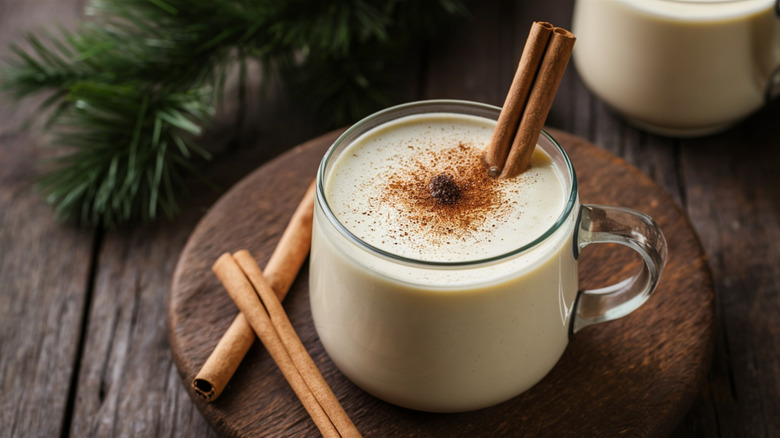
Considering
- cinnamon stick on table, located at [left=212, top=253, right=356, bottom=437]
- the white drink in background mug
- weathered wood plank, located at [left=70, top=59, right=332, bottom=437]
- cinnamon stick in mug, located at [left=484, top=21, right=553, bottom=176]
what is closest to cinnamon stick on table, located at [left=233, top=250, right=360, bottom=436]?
cinnamon stick on table, located at [left=212, top=253, right=356, bottom=437]

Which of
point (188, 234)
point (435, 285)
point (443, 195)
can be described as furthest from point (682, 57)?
point (188, 234)

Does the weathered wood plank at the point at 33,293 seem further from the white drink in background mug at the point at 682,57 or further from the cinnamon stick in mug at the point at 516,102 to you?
the white drink in background mug at the point at 682,57

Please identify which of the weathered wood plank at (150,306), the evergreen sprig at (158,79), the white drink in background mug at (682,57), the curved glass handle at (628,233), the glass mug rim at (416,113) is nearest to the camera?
the glass mug rim at (416,113)

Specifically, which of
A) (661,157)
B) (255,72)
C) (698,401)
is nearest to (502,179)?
(698,401)

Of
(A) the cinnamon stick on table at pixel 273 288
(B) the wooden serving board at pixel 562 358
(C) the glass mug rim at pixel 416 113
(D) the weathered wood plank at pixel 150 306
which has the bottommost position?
(D) the weathered wood plank at pixel 150 306

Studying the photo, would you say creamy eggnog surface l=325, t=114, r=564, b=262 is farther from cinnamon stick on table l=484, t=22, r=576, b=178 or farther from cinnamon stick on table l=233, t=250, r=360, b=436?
cinnamon stick on table l=233, t=250, r=360, b=436

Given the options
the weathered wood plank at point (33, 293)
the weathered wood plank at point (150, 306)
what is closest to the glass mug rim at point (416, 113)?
the weathered wood plank at point (150, 306)

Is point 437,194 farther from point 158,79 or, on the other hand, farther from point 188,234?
point 158,79
